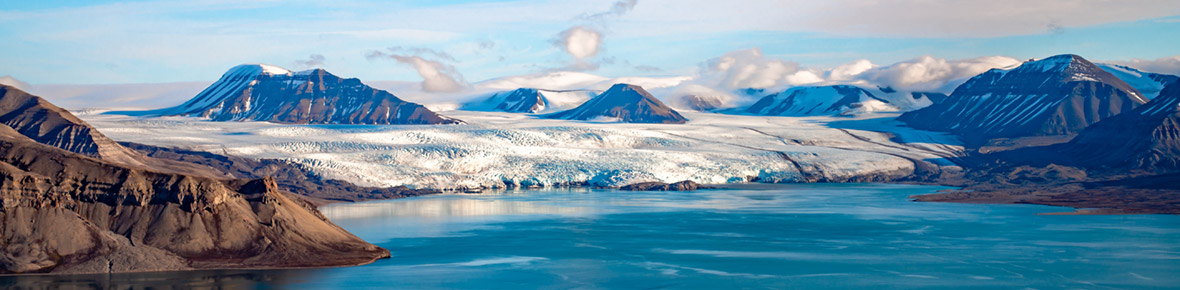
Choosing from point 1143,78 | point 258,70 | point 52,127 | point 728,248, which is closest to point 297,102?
point 258,70

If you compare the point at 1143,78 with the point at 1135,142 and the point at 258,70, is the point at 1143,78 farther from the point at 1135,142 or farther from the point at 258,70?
the point at 258,70

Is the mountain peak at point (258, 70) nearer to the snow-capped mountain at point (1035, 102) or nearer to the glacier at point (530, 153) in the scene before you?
the glacier at point (530, 153)

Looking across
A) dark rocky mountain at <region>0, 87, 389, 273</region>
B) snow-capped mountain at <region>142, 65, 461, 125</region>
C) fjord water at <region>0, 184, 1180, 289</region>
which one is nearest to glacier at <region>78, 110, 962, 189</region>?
fjord water at <region>0, 184, 1180, 289</region>

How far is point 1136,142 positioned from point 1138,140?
1.17 ft

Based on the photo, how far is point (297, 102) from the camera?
15725 centimetres

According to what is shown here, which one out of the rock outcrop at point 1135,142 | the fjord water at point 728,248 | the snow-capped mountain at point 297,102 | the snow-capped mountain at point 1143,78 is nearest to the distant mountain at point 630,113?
the snow-capped mountain at point 297,102

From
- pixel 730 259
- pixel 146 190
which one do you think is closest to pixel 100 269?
pixel 146 190

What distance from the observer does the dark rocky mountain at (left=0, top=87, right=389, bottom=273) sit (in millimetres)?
33781

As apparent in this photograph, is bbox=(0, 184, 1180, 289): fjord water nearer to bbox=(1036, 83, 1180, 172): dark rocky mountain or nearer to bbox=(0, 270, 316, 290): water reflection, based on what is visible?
bbox=(0, 270, 316, 290): water reflection

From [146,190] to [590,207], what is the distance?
1724 inches

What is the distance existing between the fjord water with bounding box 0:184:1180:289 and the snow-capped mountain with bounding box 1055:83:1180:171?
3690 cm

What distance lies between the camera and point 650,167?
105 m

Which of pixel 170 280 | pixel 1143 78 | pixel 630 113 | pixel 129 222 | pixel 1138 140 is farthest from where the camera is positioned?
pixel 630 113

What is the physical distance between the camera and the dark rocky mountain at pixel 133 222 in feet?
111
